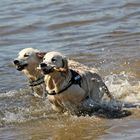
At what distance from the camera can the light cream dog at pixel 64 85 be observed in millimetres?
8461

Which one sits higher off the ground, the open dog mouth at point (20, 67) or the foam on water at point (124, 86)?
the open dog mouth at point (20, 67)

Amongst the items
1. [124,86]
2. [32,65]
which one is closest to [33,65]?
[32,65]

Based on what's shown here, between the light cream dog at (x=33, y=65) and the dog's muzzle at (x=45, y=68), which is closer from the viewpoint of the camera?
the dog's muzzle at (x=45, y=68)

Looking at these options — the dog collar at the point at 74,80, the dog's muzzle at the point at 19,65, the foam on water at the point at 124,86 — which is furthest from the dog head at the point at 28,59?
the foam on water at the point at 124,86

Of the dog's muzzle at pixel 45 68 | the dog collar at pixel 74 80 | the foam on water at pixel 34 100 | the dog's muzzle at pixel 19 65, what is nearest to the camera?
the dog's muzzle at pixel 45 68

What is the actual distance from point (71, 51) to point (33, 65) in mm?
3892

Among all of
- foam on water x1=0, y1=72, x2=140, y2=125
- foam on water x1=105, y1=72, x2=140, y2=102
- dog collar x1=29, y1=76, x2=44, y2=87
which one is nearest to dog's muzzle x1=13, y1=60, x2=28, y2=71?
dog collar x1=29, y1=76, x2=44, y2=87

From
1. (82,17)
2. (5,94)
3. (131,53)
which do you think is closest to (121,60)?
(131,53)

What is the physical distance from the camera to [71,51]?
13.5m

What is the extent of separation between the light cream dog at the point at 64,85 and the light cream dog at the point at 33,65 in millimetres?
518

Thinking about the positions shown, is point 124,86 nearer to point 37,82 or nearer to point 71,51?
point 37,82

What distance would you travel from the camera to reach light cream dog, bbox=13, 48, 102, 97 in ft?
31.0

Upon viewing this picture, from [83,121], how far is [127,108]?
85cm

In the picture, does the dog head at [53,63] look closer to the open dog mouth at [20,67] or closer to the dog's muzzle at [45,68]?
the dog's muzzle at [45,68]
